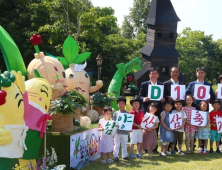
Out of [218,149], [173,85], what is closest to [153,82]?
[173,85]

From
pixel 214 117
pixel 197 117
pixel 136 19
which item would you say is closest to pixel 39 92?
pixel 197 117

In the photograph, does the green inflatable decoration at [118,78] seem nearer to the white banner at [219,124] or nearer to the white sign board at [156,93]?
the white sign board at [156,93]

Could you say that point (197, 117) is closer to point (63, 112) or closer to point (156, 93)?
point (156, 93)

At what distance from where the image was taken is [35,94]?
403 cm

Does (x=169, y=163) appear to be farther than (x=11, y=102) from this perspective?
Yes

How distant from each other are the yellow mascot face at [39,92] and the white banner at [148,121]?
225cm

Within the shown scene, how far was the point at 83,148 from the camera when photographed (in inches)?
210

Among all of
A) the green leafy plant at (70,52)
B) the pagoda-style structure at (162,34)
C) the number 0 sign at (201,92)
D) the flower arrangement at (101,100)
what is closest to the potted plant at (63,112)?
the flower arrangement at (101,100)

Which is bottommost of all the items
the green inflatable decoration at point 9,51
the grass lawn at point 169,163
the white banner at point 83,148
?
the grass lawn at point 169,163

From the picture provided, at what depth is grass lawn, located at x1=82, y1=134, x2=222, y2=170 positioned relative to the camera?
5.29 m

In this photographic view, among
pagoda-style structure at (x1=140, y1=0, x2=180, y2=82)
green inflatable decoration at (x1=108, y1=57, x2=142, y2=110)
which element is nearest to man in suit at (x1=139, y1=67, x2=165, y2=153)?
green inflatable decoration at (x1=108, y1=57, x2=142, y2=110)

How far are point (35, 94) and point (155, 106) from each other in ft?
8.68

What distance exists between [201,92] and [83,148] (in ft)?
8.93

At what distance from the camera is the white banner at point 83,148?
16.2ft
